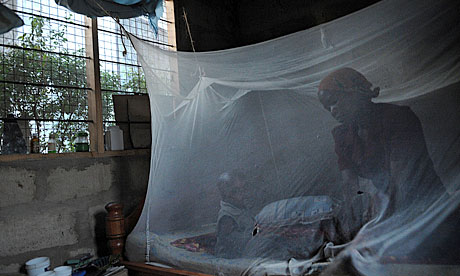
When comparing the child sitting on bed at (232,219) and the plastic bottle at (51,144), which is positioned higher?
the plastic bottle at (51,144)

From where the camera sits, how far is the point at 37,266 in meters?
1.99

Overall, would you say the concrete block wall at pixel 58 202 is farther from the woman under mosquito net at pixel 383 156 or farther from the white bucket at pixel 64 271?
the woman under mosquito net at pixel 383 156

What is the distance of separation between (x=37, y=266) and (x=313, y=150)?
1.61 m

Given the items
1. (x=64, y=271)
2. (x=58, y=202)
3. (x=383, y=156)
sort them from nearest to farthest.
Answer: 1. (x=383, y=156)
2. (x=64, y=271)
3. (x=58, y=202)

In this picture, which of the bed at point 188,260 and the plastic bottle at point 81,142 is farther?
the plastic bottle at point 81,142

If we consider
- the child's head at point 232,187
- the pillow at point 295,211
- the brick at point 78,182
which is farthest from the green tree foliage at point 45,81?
the pillow at point 295,211

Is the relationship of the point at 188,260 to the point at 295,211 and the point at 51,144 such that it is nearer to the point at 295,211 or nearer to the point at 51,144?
the point at 295,211

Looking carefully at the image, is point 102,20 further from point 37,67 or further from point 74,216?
point 74,216

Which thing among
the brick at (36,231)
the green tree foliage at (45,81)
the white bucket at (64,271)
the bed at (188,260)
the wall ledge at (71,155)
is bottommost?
the white bucket at (64,271)

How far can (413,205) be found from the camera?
142 centimetres

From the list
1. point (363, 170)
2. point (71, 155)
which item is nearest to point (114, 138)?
point (71, 155)

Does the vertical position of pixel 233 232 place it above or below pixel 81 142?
below

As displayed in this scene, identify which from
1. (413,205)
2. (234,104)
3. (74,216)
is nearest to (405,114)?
(413,205)

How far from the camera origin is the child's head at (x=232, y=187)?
1.90 metres
